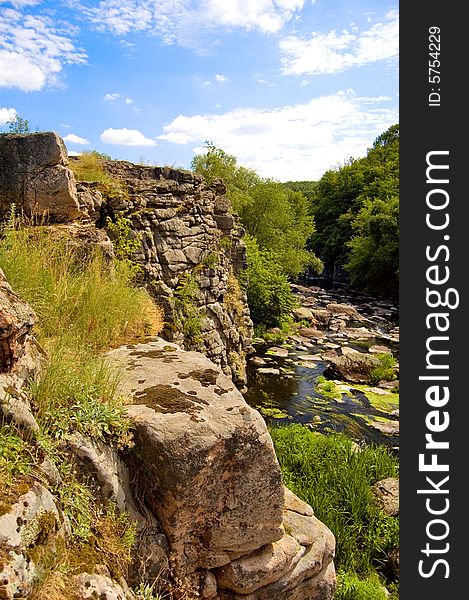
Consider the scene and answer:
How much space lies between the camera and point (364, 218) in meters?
38.4

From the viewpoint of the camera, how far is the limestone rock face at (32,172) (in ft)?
19.6

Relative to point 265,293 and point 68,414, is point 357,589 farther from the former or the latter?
point 265,293

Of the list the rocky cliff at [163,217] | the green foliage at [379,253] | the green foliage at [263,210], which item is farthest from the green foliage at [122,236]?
the green foliage at [379,253]

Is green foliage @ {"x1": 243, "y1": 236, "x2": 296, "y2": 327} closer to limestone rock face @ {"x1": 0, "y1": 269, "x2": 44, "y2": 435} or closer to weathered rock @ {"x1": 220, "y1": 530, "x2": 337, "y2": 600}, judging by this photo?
weathered rock @ {"x1": 220, "y1": 530, "x2": 337, "y2": 600}

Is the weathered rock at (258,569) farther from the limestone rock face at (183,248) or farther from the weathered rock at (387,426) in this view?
the weathered rock at (387,426)

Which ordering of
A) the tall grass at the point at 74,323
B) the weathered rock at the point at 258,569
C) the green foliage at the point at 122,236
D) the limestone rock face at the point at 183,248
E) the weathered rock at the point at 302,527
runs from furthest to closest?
1. the limestone rock face at the point at 183,248
2. the green foliage at the point at 122,236
3. the weathered rock at the point at 302,527
4. the weathered rock at the point at 258,569
5. the tall grass at the point at 74,323

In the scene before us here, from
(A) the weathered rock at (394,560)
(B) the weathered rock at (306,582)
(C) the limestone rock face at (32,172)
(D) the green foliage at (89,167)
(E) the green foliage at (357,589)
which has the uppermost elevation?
(D) the green foliage at (89,167)

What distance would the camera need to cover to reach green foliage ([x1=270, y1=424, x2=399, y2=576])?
674cm

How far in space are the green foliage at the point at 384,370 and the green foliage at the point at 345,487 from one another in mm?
5142

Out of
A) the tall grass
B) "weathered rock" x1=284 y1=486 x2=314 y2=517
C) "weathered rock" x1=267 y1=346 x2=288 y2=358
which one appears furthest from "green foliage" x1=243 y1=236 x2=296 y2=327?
"weathered rock" x1=284 y1=486 x2=314 y2=517

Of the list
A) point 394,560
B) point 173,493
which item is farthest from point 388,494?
point 173,493

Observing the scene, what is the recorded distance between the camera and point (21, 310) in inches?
113

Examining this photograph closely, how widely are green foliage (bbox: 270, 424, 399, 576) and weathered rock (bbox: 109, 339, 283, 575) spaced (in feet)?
13.7

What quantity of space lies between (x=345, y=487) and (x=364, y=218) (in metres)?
33.5
